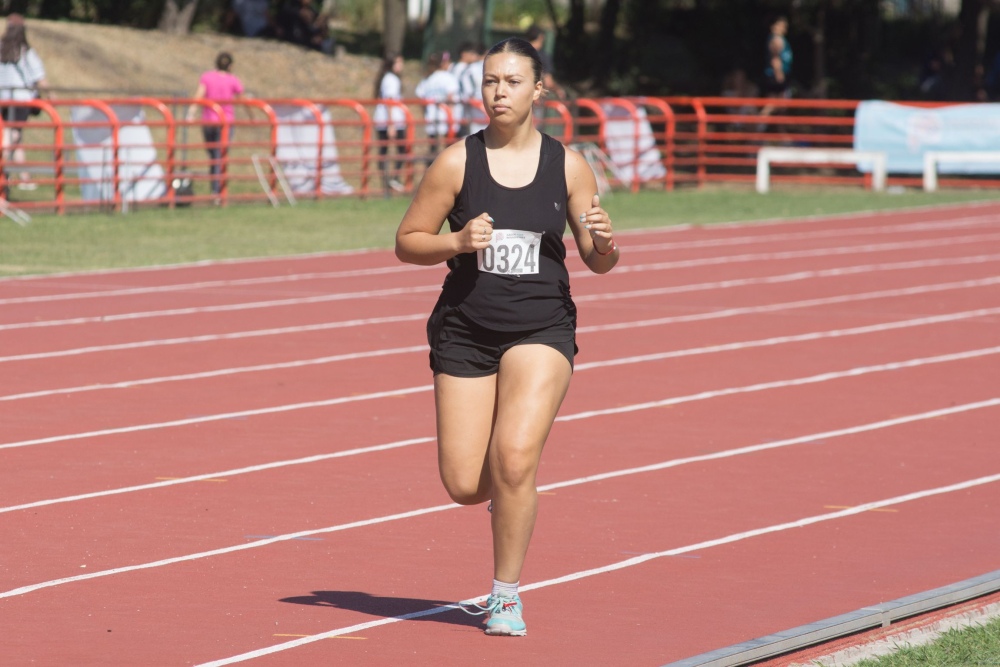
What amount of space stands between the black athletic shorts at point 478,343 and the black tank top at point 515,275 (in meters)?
0.03

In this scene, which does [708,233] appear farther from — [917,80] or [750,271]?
[917,80]

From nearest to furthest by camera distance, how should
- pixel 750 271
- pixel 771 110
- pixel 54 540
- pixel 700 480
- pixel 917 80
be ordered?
pixel 54 540
pixel 700 480
pixel 750 271
pixel 771 110
pixel 917 80

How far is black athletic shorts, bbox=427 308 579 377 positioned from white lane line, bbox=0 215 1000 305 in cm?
971

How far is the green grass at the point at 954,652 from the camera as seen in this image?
18.0 feet

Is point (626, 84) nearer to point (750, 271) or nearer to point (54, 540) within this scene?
point (750, 271)

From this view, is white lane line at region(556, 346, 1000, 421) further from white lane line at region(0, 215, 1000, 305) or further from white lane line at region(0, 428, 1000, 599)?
white lane line at region(0, 215, 1000, 305)

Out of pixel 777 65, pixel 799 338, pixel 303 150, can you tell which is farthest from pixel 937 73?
pixel 799 338

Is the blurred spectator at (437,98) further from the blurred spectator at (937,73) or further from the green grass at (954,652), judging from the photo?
the green grass at (954,652)

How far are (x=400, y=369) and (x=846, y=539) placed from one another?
496cm

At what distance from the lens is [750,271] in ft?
61.0

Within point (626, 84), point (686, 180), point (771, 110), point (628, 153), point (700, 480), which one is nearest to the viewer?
point (700, 480)

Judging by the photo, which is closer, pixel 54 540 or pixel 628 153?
pixel 54 540

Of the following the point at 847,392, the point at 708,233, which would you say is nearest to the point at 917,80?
the point at 708,233

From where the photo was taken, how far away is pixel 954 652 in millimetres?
5602
